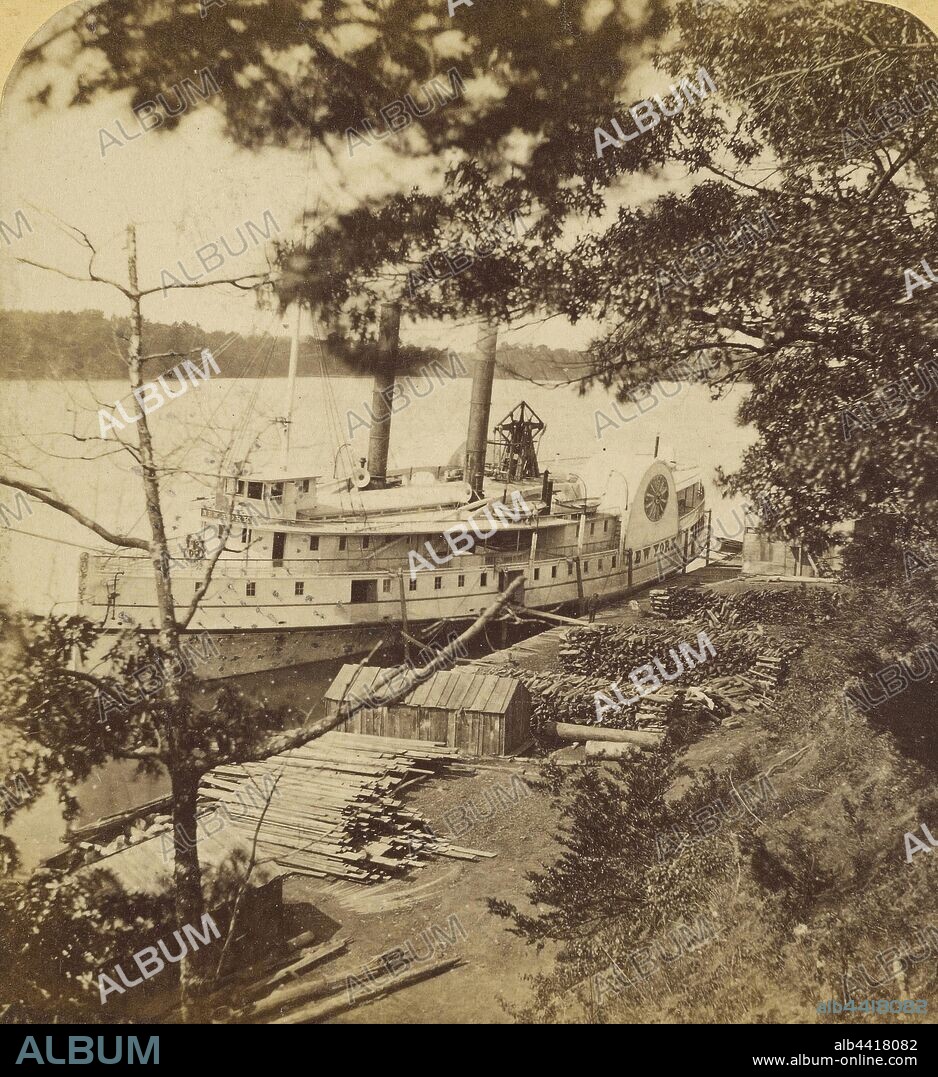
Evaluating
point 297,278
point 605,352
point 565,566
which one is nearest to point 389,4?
point 297,278

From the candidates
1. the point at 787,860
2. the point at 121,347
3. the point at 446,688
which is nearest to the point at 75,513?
the point at 121,347

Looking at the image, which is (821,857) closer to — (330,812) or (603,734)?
(603,734)

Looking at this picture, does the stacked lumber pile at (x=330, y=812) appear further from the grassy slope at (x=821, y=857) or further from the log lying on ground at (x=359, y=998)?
the grassy slope at (x=821, y=857)

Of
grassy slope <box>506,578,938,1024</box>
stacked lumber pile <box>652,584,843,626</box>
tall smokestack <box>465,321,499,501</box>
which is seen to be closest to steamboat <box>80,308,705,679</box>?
tall smokestack <box>465,321,499,501</box>

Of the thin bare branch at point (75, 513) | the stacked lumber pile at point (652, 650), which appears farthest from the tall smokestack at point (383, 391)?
the stacked lumber pile at point (652, 650)

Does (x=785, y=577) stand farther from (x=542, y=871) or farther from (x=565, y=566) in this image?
(x=542, y=871)

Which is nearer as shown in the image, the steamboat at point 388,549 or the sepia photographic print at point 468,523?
the sepia photographic print at point 468,523
